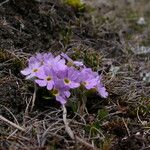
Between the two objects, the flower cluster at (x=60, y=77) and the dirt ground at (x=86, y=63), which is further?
the flower cluster at (x=60, y=77)

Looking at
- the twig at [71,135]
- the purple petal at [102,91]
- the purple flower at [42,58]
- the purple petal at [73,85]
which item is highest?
the purple flower at [42,58]

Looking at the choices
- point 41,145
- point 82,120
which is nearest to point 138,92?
point 82,120

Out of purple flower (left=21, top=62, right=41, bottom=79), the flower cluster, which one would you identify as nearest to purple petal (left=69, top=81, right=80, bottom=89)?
the flower cluster

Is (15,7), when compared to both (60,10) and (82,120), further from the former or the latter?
(82,120)

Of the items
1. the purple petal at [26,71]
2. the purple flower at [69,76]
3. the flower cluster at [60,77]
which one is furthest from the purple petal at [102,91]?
the purple petal at [26,71]

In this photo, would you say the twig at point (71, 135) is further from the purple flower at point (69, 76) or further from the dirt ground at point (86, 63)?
the purple flower at point (69, 76)

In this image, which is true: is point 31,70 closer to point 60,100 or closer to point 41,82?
point 41,82

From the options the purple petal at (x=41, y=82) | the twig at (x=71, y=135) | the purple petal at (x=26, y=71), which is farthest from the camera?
the purple petal at (x=26, y=71)

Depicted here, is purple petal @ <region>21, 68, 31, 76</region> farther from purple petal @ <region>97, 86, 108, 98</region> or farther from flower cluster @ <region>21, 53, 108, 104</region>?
purple petal @ <region>97, 86, 108, 98</region>
